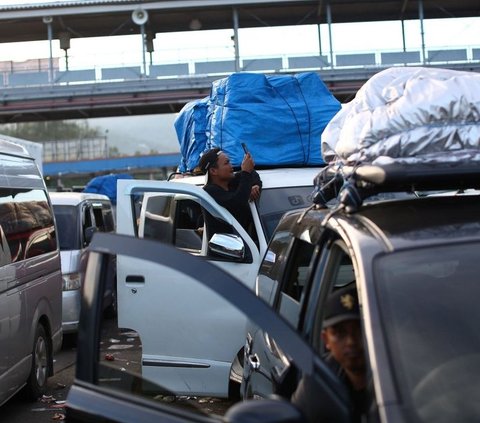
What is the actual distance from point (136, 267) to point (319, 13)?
26.6 meters

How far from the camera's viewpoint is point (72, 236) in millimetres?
10320

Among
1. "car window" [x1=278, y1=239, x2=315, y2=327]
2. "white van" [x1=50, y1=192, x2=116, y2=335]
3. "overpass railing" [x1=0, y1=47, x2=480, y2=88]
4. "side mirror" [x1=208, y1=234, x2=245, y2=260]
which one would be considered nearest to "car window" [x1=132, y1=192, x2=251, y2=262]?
"side mirror" [x1=208, y1=234, x2=245, y2=260]

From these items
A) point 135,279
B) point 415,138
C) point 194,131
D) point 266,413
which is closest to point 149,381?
point 266,413

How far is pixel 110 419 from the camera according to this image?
95.2 inches

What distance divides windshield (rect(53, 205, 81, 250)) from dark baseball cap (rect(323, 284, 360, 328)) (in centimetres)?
798

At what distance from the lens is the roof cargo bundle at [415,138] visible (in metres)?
2.69

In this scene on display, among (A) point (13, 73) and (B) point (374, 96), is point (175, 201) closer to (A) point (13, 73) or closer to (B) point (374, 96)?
(B) point (374, 96)

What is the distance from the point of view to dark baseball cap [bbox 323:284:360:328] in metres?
2.54

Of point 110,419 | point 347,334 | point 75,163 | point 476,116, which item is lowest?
point 110,419

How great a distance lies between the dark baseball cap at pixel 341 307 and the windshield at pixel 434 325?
0.18 meters

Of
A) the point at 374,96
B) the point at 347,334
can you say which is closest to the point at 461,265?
the point at 347,334

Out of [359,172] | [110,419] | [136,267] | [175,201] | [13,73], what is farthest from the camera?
[13,73]

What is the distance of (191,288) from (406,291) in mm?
2272

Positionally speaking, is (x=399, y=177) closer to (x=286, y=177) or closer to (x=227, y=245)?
(x=227, y=245)
